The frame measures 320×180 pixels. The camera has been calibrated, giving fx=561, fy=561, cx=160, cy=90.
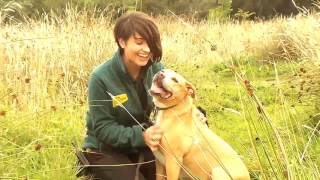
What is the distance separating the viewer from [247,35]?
547 inches

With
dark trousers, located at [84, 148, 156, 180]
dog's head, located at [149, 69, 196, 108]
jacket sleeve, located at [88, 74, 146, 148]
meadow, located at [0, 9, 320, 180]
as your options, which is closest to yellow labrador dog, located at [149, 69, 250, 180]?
dog's head, located at [149, 69, 196, 108]

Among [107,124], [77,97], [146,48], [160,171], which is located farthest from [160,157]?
[77,97]

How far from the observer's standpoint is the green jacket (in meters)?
3.69

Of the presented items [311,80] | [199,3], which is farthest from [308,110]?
[199,3]

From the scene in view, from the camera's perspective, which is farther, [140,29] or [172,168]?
[140,29]

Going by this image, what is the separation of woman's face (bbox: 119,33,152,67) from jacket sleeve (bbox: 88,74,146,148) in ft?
0.92

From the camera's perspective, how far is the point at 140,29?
360 centimetres

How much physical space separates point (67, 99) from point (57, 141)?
→ 1270mm

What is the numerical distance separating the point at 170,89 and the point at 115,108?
609 mm

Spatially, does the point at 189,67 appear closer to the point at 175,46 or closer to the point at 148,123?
the point at 175,46

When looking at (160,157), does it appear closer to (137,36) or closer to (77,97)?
(137,36)

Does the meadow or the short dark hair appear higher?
the short dark hair

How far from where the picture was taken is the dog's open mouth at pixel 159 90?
131 inches

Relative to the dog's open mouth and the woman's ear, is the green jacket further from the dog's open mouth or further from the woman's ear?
the dog's open mouth
